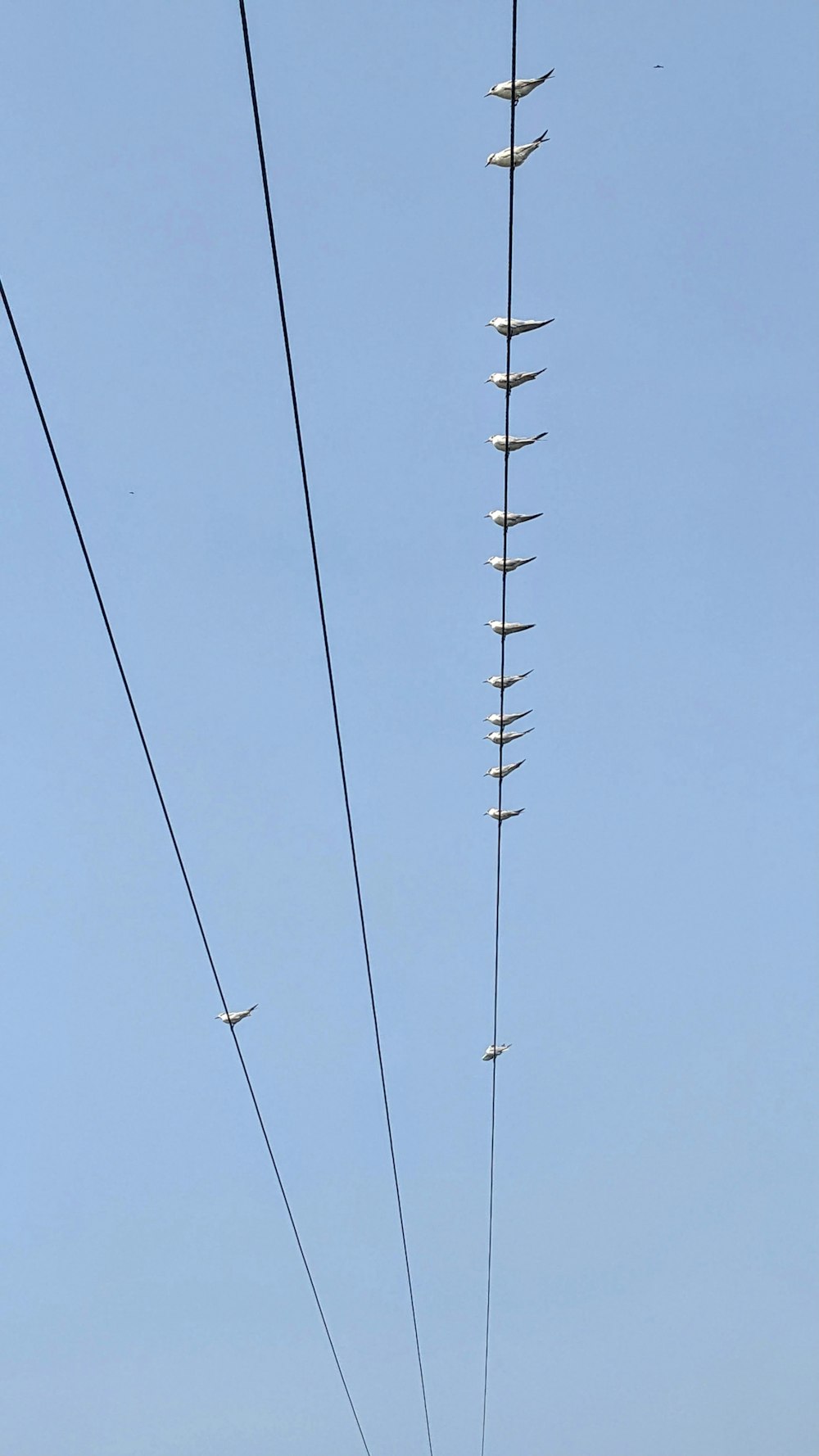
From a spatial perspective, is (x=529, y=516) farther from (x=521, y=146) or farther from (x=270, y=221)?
(x=270, y=221)

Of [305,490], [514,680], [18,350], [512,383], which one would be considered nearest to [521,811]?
[514,680]

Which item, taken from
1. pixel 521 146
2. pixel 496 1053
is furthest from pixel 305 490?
pixel 496 1053

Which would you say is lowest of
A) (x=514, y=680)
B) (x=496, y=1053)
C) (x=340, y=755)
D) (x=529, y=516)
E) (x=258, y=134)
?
(x=496, y=1053)

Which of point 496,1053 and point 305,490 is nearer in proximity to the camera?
point 305,490

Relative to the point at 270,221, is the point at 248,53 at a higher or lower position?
higher

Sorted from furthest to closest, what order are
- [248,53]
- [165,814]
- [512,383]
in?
1. [512,383]
2. [165,814]
3. [248,53]

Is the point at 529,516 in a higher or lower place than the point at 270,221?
lower

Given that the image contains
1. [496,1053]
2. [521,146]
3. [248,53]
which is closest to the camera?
[248,53]

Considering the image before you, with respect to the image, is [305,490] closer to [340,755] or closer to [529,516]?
[340,755]

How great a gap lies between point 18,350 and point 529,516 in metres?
24.8

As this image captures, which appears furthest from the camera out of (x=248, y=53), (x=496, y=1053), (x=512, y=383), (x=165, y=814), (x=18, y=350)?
(x=496, y=1053)

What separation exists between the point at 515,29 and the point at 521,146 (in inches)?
463

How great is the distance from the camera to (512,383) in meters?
36.1

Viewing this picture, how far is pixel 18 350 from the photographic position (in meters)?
18.8
